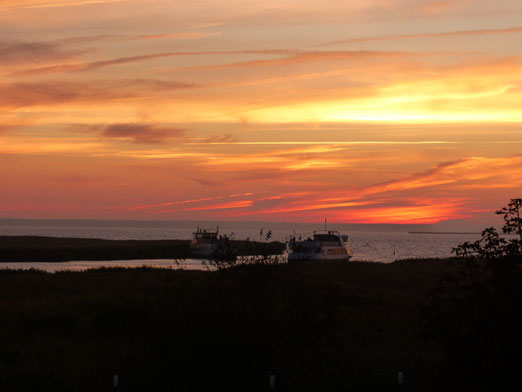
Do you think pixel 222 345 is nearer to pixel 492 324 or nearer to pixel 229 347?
pixel 229 347

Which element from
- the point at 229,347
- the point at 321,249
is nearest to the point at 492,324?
the point at 229,347

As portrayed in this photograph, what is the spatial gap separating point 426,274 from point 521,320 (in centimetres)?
5453

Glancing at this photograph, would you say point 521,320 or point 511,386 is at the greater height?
point 521,320

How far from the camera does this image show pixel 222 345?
2106 cm

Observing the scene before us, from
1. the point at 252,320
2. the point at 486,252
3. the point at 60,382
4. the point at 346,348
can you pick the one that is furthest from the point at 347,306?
the point at 486,252

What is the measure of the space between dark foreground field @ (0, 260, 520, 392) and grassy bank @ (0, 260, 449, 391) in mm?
37

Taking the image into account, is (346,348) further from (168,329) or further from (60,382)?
(60,382)

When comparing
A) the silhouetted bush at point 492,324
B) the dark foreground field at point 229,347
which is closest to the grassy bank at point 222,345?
the dark foreground field at point 229,347

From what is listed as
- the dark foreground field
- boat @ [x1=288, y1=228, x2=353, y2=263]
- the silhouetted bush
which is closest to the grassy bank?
the dark foreground field

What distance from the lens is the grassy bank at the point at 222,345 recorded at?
2044 cm

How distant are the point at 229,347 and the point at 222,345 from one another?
0.22 meters

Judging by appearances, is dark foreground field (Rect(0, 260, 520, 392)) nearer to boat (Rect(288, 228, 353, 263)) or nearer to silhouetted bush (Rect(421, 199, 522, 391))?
silhouetted bush (Rect(421, 199, 522, 391))

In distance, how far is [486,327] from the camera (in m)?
15.3

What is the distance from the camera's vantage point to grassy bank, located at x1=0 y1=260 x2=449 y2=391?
20438 millimetres
